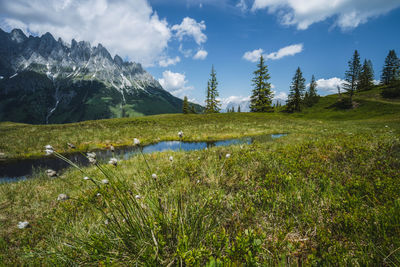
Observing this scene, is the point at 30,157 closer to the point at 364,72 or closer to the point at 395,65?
the point at 364,72

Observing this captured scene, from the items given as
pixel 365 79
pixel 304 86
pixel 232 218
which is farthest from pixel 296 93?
pixel 232 218

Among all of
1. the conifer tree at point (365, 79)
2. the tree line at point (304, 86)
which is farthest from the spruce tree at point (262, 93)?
the conifer tree at point (365, 79)

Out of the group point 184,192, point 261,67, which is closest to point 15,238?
point 184,192

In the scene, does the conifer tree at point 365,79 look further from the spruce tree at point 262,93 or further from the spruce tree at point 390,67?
the spruce tree at point 262,93

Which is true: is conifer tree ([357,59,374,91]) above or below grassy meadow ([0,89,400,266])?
above

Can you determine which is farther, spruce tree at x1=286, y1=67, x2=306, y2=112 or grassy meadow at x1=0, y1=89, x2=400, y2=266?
spruce tree at x1=286, y1=67, x2=306, y2=112

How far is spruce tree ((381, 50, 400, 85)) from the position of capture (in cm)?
7256

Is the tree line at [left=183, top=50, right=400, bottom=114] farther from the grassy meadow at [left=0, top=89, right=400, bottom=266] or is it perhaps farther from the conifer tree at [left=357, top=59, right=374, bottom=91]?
the grassy meadow at [left=0, top=89, right=400, bottom=266]

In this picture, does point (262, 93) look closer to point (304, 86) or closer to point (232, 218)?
point (304, 86)

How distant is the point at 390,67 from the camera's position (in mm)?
74062

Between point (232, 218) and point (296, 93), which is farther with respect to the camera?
point (296, 93)

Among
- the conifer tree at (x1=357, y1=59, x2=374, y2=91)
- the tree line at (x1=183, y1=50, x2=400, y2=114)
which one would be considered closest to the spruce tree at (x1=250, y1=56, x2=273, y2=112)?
the tree line at (x1=183, y1=50, x2=400, y2=114)

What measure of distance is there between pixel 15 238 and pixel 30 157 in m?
12.7

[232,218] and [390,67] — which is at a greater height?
[390,67]
